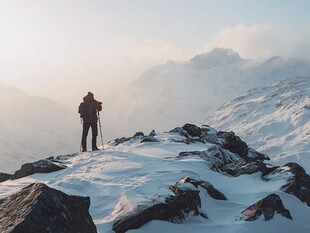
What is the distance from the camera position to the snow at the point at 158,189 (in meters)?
9.70

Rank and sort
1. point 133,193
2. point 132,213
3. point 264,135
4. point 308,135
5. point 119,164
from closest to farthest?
1. point 132,213
2. point 133,193
3. point 119,164
4. point 308,135
5. point 264,135

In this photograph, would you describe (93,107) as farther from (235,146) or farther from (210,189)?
(210,189)

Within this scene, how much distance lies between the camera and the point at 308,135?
156m

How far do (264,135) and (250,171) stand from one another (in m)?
A: 169

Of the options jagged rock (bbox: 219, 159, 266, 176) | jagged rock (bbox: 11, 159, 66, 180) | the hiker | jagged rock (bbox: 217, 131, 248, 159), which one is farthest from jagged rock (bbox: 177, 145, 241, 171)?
the hiker

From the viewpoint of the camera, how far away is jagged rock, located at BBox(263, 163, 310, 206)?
41.8 ft

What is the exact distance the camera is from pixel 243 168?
15.7 m

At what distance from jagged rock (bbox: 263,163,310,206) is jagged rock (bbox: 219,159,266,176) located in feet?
Result: 1.76

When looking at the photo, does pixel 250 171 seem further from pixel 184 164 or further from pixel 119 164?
pixel 119 164

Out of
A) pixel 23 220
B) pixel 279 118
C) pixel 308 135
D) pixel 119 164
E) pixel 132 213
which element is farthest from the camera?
pixel 279 118

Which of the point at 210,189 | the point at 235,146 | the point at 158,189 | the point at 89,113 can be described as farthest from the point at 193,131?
the point at 158,189

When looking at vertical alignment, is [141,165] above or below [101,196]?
above

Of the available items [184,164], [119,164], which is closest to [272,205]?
[184,164]

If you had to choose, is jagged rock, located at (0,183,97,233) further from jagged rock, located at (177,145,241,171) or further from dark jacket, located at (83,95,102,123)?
dark jacket, located at (83,95,102,123)
